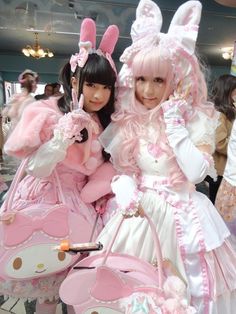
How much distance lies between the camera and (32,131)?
93cm

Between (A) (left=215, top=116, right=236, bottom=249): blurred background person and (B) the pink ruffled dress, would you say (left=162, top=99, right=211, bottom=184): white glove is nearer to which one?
(B) the pink ruffled dress

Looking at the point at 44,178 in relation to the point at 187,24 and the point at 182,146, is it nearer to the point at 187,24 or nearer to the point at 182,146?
the point at 182,146

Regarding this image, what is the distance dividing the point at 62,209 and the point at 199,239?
15.4 inches

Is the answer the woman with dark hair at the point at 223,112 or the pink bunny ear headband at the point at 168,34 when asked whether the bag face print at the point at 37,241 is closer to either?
the pink bunny ear headband at the point at 168,34

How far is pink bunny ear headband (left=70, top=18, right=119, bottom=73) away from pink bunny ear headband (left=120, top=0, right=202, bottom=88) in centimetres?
7

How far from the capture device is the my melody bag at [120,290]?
2.10ft

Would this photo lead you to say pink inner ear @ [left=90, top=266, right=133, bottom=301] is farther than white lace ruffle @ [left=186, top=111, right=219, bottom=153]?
No

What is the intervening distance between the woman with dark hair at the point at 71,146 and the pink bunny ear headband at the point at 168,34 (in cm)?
7

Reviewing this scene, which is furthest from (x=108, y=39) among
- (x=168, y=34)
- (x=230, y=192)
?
(x=230, y=192)

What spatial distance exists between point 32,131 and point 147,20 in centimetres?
50

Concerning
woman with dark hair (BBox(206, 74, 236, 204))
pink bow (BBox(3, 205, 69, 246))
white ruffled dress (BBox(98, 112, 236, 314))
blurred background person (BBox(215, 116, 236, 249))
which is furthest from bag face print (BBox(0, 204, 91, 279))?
woman with dark hair (BBox(206, 74, 236, 204))

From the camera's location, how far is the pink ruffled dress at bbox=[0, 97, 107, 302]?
3.08 ft

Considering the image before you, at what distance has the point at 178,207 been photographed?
3.04 feet

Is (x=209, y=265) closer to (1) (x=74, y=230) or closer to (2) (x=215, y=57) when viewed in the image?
(1) (x=74, y=230)
